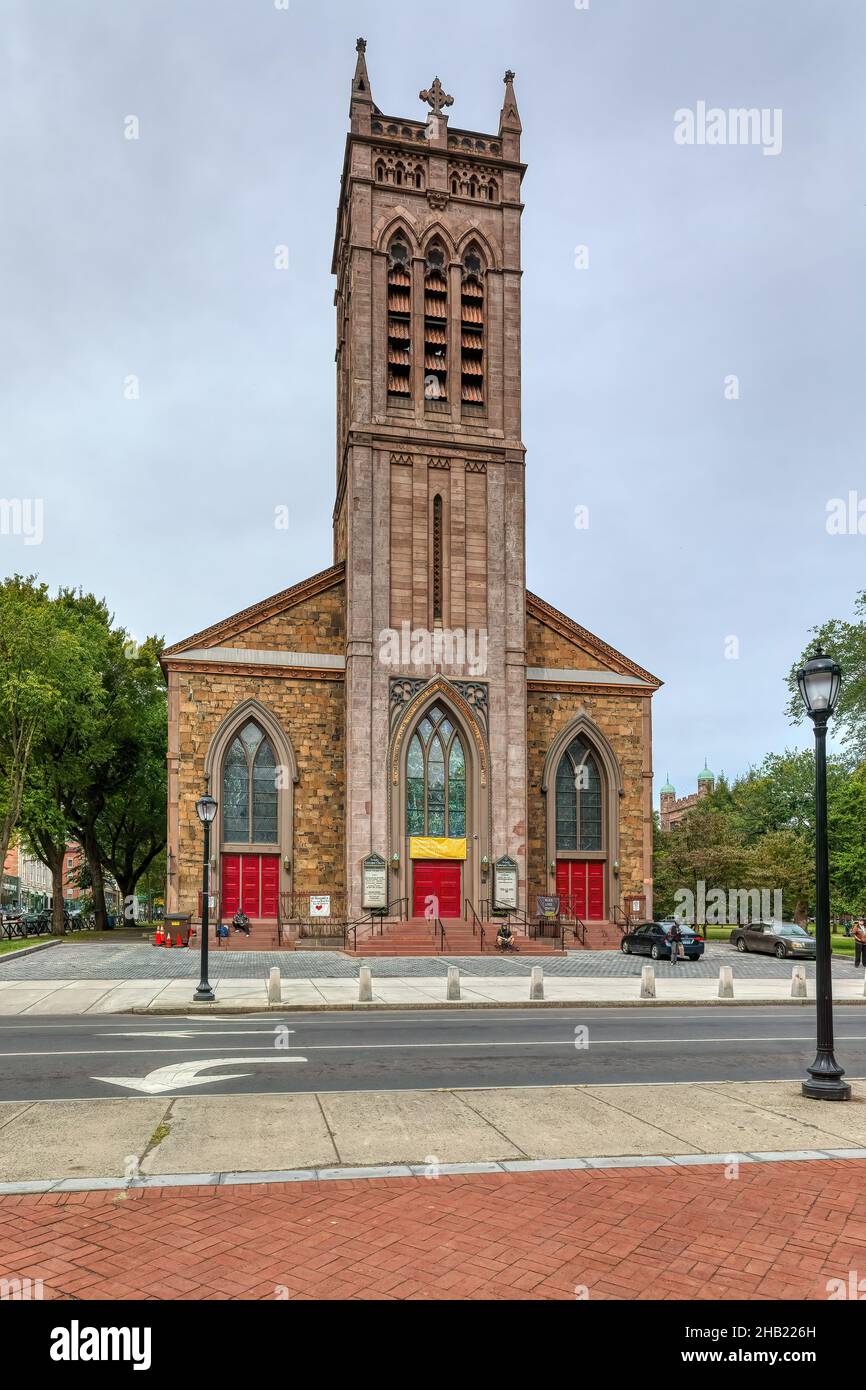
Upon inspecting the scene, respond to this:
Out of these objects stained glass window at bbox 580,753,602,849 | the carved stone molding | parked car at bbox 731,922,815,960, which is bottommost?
parked car at bbox 731,922,815,960

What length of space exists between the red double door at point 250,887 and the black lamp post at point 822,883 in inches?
1115

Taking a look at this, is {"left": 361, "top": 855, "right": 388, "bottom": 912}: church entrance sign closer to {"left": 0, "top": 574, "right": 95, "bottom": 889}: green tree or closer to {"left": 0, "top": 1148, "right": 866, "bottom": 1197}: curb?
{"left": 0, "top": 574, "right": 95, "bottom": 889}: green tree

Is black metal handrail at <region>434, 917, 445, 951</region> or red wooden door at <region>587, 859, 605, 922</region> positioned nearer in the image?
black metal handrail at <region>434, 917, 445, 951</region>

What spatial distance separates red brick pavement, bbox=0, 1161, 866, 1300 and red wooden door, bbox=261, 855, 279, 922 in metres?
30.9

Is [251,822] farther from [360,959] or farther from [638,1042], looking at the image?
[638,1042]

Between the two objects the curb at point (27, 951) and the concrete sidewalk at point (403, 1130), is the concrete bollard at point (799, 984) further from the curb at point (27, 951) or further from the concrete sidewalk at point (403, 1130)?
the curb at point (27, 951)

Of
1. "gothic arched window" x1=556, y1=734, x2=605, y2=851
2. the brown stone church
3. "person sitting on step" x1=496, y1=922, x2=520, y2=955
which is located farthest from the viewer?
"gothic arched window" x1=556, y1=734, x2=605, y2=851

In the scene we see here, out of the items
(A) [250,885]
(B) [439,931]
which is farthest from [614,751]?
(A) [250,885]

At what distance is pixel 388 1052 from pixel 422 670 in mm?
25415

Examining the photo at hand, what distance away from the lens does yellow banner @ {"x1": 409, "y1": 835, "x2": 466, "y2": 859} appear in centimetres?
3741

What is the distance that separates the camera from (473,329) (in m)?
41.5

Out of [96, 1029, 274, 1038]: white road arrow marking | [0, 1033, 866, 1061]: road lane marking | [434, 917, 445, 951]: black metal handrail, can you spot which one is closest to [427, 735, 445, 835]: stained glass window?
[434, 917, 445, 951]: black metal handrail

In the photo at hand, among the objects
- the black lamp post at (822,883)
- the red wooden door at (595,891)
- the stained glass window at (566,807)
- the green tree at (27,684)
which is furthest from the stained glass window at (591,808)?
the black lamp post at (822,883)
